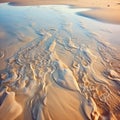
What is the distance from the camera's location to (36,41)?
7750mm

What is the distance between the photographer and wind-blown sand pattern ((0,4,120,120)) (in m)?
4.04

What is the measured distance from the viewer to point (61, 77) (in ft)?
16.9

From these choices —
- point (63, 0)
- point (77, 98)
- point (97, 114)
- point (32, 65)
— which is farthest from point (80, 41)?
point (63, 0)

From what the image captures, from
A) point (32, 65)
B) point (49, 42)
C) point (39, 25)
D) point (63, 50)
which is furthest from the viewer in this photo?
point (39, 25)

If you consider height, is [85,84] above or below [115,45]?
above

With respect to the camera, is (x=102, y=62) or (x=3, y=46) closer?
(x=102, y=62)

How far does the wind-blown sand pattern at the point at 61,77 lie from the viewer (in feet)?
13.3

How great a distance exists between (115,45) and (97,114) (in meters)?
3.97

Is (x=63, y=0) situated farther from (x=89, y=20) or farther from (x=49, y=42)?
(x=49, y=42)

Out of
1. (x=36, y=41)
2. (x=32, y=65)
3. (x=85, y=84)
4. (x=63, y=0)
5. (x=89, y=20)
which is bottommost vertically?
(x=63, y=0)

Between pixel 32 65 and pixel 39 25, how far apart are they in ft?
15.1

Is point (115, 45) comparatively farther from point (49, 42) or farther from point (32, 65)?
point (32, 65)

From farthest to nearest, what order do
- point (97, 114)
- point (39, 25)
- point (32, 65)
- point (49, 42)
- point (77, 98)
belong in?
1. point (39, 25)
2. point (49, 42)
3. point (32, 65)
4. point (77, 98)
5. point (97, 114)

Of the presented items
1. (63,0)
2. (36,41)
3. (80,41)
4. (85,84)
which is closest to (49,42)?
(36,41)
